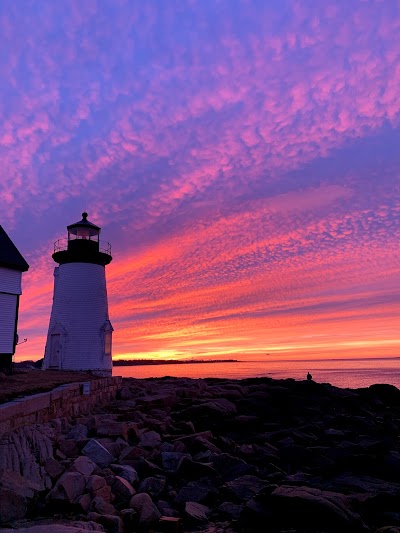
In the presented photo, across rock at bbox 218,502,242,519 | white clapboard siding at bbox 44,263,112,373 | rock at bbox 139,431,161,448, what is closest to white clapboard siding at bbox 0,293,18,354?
white clapboard siding at bbox 44,263,112,373

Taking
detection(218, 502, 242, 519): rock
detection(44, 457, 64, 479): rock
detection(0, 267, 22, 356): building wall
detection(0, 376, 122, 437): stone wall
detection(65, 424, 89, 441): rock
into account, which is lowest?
detection(218, 502, 242, 519): rock

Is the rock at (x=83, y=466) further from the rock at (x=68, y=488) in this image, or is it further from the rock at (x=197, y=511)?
the rock at (x=197, y=511)

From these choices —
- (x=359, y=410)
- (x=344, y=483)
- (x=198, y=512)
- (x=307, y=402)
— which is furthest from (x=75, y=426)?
(x=359, y=410)

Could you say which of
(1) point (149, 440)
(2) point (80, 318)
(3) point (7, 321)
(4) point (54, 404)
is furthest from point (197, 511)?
(2) point (80, 318)

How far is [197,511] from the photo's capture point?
776 centimetres

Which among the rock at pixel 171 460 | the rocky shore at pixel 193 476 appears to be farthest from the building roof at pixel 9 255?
the rock at pixel 171 460

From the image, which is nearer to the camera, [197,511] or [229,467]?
[197,511]

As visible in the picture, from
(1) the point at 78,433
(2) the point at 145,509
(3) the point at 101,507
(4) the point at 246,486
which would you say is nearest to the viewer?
(3) the point at 101,507

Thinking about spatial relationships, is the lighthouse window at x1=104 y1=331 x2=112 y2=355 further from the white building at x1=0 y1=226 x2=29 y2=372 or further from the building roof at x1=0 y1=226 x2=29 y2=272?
the building roof at x1=0 y1=226 x2=29 y2=272

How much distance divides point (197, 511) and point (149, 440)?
11.5 feet

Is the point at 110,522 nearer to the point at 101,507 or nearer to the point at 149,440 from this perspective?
the point at 101,507

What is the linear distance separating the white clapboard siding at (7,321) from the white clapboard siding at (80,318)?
262 centimetres

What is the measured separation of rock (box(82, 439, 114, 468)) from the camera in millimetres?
9062

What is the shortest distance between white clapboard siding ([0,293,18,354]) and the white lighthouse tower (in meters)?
2.62
